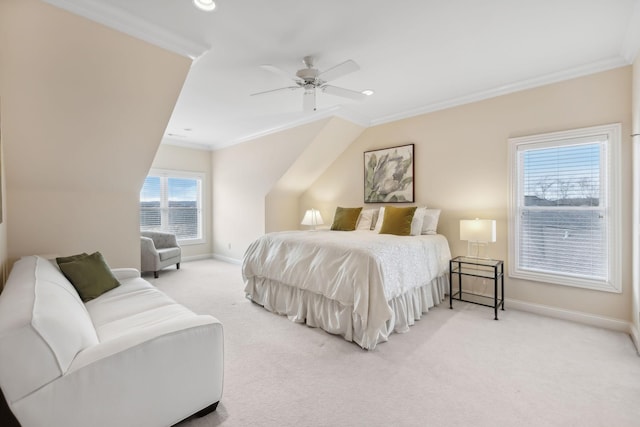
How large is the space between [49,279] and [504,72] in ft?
14.3

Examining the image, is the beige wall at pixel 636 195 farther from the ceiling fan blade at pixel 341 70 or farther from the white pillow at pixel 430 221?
the ceiling fan blade at pixel 341 70

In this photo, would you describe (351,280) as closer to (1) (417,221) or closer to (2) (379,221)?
(1) (417,221)

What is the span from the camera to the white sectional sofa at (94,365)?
113 cm

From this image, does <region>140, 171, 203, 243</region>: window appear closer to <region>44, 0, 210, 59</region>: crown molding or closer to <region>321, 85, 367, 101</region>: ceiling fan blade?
<region>44, 0, 210, 59</region>: crown molding

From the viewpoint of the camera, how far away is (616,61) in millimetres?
2760

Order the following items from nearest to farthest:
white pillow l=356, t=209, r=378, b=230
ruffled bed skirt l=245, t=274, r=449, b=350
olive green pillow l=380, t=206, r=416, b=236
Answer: ruffled bed skirt l=245, t=274, r=449, b=350
olive green pillow l=380, t=206, r=416, b=236
white pillow l=356, t=209, r=378, b=230

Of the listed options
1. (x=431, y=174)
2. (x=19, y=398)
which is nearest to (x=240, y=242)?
(x=431, y=174)

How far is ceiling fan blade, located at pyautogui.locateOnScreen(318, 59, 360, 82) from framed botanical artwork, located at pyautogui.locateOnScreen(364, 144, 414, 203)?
216 centimetres

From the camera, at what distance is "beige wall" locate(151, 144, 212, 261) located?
231 inches

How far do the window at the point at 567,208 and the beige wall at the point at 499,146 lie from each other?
0.28ft

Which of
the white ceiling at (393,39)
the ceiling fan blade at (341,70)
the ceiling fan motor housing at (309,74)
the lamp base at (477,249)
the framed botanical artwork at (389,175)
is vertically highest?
the white ceiling at (393,39)

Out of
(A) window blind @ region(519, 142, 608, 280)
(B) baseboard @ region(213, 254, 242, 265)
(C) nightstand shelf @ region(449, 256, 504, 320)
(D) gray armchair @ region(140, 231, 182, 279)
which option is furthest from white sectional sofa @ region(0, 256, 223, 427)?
(B) baseboard @ region(213, 254, 242, 265)

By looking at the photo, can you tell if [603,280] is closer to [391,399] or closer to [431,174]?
[431,174]

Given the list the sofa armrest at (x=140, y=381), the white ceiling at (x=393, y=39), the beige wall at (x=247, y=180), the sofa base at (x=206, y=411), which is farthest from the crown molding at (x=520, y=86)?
the sofa base at (x=206, y=411)
